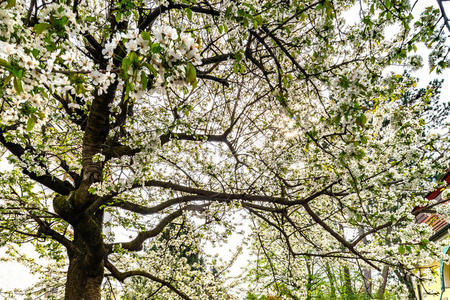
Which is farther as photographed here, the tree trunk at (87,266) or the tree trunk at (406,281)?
the tree trunk at (87,266)

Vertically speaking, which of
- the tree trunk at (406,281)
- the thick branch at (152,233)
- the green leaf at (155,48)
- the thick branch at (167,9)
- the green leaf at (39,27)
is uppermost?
the thick branch at (167,9)

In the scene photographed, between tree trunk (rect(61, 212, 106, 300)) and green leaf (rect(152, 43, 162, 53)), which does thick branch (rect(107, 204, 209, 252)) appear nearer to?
tree trunk (rect(61, 212, 106, 300))

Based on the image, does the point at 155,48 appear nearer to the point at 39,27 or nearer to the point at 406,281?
the point at 39,27

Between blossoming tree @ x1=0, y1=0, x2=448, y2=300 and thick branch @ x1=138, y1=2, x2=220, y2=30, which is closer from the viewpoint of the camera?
blossoming tree @ x1=0, y1=0, x2=448, y2=300

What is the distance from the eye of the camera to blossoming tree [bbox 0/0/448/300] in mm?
1686

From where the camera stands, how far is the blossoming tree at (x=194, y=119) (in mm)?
1686

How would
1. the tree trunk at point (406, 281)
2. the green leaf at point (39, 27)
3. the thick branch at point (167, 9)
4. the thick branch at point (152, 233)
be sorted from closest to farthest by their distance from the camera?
the green leaf at point (39, 27), the thick branch at point (167, 9), the tree trunk at point (406, 281), the thick branch at point (152, 233)

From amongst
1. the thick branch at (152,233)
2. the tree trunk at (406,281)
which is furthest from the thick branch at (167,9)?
the tree trunk at (406,281)

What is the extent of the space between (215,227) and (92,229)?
7.68 ft

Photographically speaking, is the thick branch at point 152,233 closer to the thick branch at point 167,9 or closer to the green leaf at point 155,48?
the thick branch at point 167,9

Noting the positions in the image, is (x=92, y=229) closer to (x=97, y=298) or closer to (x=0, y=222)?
(x=97, y=298)

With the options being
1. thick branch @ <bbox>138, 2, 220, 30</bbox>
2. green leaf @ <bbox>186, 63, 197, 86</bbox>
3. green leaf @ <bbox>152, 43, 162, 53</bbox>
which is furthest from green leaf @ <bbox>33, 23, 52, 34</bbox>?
thick branch @ <bbox>138, 2, 220, 30</bbox>

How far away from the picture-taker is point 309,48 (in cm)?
317

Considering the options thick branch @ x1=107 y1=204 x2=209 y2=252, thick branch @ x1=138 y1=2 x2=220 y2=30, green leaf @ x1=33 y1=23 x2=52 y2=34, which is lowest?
green leaf @ x1=33 y1=23 x2=52 y2=34
